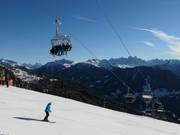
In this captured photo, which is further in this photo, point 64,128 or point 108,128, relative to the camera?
point 108,128

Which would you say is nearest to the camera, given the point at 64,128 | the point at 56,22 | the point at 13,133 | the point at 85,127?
the point at 13,133

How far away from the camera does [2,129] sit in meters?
21.4

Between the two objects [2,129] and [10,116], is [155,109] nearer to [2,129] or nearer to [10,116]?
[10,116]

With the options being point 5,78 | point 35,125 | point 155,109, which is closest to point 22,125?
point 35,125

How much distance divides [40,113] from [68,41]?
1178 centimetres

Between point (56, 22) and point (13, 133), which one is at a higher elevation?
point (56, 22)

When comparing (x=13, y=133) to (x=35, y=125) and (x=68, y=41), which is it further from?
(x=68, y=41)

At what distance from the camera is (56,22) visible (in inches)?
889

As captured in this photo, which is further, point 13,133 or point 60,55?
point 60,55

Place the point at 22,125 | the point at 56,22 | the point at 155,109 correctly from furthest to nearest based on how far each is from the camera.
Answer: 1. the point at 155,109
2. the point at 22,125
3. the point at 56,22

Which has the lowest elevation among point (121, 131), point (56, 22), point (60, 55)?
point (121, 131)

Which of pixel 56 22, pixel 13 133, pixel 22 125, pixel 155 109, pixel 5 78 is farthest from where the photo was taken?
pixel 155 109

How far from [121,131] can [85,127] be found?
3712mm

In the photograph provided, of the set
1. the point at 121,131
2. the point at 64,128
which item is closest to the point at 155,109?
the point at 121,131
